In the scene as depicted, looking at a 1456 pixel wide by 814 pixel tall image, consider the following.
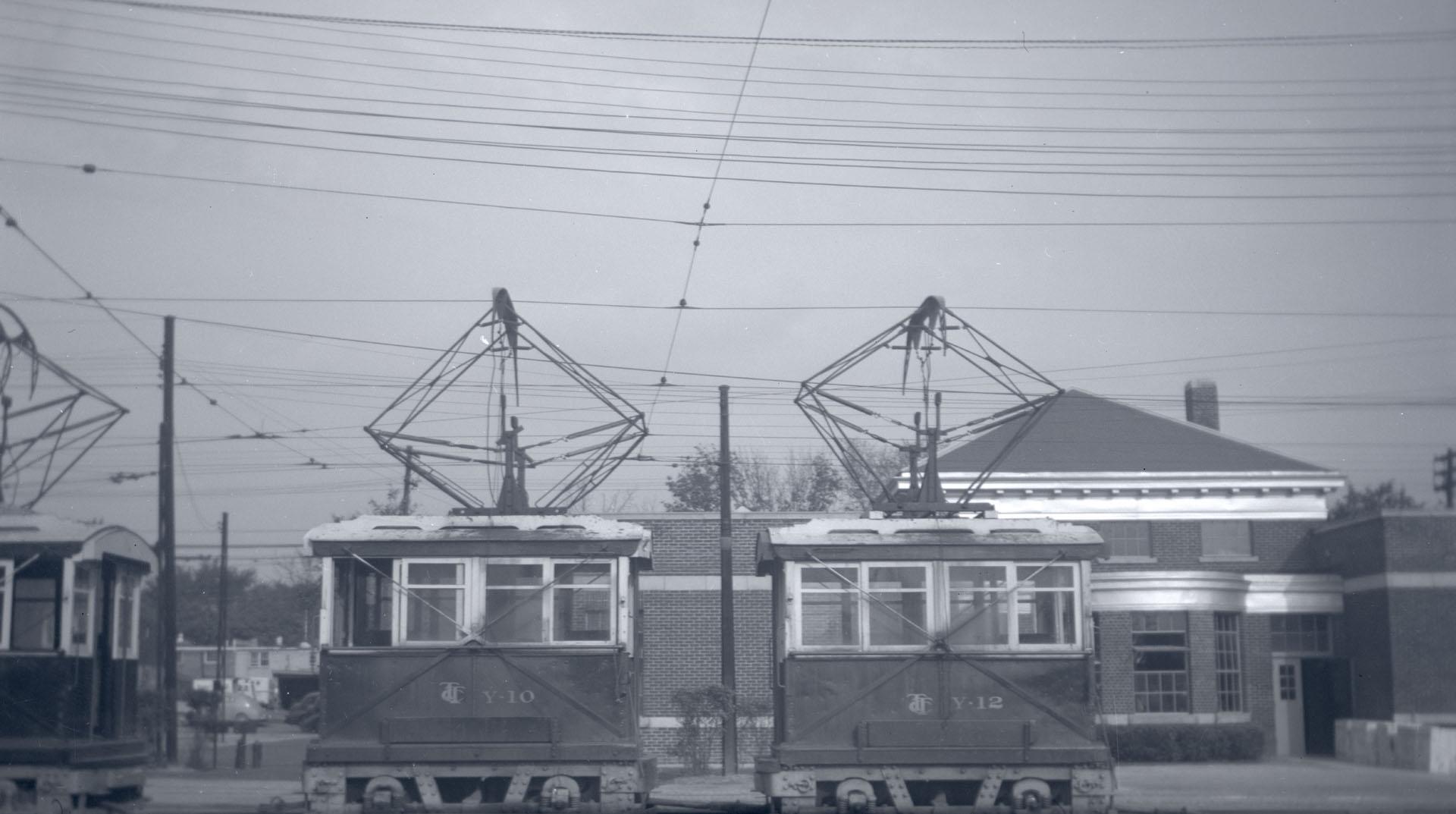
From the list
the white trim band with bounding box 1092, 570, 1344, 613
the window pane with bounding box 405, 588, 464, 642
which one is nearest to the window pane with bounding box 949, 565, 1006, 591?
the window pane with bounding box 405, 588, 464, 642

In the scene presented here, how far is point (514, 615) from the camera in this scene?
14.3 m

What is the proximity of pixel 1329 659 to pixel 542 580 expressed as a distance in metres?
23.5

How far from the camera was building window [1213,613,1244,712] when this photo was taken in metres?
30.4

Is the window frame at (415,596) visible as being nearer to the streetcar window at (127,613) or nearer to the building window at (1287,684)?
the streetcar window at (127,613)

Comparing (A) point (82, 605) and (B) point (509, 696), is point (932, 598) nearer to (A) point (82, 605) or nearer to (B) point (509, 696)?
(B) point (509, 696)

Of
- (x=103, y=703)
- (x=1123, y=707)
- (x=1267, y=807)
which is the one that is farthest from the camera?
(x=1123, y=707)

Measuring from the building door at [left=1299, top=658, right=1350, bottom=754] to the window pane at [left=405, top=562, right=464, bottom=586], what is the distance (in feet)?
77.5

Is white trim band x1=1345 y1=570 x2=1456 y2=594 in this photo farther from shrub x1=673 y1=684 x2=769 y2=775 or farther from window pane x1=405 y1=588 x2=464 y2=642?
window pane x1=405 y1=588 x2=464 y2=642

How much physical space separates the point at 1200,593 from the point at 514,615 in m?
20.3

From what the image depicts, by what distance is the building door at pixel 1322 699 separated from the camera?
3105 centimetres

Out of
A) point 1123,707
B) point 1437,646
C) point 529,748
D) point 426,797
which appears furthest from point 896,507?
point 1437,646

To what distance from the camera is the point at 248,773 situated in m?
23.5

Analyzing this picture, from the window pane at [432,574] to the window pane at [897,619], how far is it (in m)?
4.26

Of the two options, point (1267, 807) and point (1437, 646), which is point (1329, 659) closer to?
point (1437, 646)
